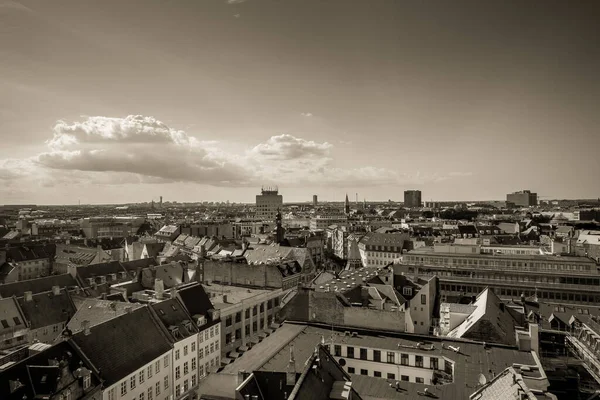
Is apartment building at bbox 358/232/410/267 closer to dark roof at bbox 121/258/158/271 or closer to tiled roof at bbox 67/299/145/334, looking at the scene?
dark roof at bbox 121/258/158/271

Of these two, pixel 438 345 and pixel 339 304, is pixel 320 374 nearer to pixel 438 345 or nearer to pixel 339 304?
pixel 438 345

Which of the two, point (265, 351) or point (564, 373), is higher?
point (265, 351)

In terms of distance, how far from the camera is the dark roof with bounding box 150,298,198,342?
50.2 meters

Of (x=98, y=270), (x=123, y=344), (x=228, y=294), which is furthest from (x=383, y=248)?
(x=123, y=344)

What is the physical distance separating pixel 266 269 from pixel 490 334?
48.0 metres

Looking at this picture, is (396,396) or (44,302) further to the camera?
(44,302)

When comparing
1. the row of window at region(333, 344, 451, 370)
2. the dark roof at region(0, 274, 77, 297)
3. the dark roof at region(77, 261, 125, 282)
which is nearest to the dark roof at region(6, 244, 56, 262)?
the dark roof at region(77, 261, 125, 282)

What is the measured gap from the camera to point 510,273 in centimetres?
8425

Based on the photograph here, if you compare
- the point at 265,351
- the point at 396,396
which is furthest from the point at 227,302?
the point at 396,396

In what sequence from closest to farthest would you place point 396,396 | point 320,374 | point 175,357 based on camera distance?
point 320,374
point 396,396
point 175,357

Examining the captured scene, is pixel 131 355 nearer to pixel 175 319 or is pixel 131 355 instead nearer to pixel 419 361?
pixel 175 319

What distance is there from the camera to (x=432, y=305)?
67.8 meters

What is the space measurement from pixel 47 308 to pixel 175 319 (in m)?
26.0

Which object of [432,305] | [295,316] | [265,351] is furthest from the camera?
[432,305]
